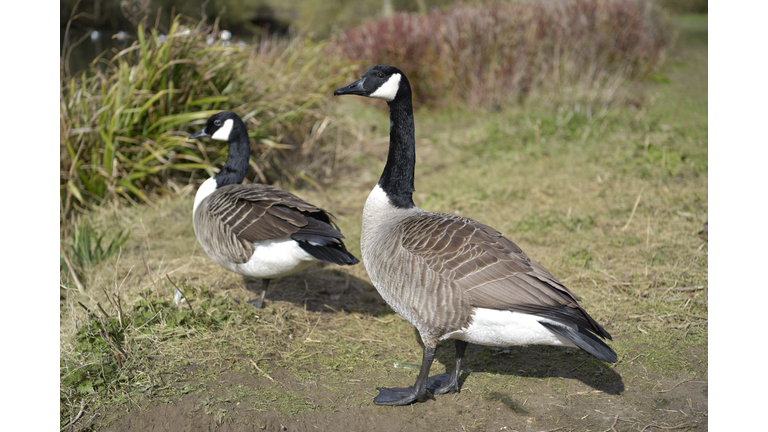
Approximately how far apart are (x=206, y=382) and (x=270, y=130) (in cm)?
470

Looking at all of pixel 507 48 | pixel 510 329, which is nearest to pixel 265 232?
pixel 510 329

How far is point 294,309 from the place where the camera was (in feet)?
14.8

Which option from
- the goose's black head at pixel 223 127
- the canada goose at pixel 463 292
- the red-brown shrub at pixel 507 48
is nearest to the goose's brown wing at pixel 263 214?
the canada goose at pixel 463 292

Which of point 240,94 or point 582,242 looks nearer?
point 582,242

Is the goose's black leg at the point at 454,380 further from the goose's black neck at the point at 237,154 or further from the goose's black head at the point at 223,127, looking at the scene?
the goose's black head at the point at 223,127

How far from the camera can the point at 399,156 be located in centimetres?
Answer: 387

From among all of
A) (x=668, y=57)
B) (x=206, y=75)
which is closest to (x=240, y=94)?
(x=206, y=75)

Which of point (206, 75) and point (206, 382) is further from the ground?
point (206, 75)

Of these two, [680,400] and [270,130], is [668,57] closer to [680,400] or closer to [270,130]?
[270,130]

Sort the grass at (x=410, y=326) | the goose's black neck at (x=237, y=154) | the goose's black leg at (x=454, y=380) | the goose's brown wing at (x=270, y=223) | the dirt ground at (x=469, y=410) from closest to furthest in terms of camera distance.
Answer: the dirt ground at (x=469, y=410), the grass at (x=410, y=326), the goose's black leg at (x=454, y=380), the goose's brown wing at (x=270, y=223), the goose's black neck at (x=237, y=154)

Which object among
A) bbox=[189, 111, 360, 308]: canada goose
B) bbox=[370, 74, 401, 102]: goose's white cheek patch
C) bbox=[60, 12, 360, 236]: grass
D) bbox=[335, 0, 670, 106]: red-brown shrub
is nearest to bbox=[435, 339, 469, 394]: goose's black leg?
bbox=[189, 111, 360, 308]: canada goose

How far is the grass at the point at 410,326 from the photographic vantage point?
10.8ft

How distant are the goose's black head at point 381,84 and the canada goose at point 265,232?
958 mm

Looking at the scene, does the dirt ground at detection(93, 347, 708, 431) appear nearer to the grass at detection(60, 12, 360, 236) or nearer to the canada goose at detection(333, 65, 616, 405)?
the canada goose at detection(333, 65, 616, 405)
